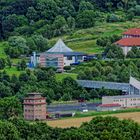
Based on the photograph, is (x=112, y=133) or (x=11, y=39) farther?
(x=11, y=39)

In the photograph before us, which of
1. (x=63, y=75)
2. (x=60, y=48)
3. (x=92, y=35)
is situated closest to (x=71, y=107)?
(x=63, y=75)

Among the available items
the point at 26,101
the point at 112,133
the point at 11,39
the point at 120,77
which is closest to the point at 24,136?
the point at 112,133

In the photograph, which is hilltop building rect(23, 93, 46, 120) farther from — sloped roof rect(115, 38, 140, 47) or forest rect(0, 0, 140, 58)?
forest rect(0, 0, 140, 58)

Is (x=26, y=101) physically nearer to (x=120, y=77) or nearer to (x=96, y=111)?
(x=96, y=111)

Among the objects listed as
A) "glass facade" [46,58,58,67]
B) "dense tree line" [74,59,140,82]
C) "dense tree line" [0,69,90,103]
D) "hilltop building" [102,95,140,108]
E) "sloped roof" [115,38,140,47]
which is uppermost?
"sloped roof" [115,38,140,47]

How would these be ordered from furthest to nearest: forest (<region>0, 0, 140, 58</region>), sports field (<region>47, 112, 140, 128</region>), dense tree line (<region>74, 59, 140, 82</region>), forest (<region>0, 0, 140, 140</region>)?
forest (<region>0, 0, 140, 58</region>) → dense tree line (<region>74, 59, 140, 82</region>) → sports field (<region>47, 112, 140, 128</region>) → forest (<region>0, 0, 140, 140</region>)

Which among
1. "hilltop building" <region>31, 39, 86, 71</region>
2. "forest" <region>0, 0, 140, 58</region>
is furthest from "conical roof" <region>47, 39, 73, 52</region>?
"forest" <region>0, 0, 140, 58</region>
